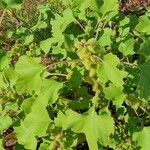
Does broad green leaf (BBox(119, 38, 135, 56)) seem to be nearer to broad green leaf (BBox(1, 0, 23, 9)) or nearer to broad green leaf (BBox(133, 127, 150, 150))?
broad green leaf (BBox(133, 127, 150, 150))

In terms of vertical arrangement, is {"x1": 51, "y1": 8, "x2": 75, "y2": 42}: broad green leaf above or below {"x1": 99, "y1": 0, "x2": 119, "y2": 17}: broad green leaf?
below

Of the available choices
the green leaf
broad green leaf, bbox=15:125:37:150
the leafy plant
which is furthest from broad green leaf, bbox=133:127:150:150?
broad green leaf, bbox=15:125:37:150

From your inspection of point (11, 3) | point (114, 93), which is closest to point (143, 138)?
point (114, 93)

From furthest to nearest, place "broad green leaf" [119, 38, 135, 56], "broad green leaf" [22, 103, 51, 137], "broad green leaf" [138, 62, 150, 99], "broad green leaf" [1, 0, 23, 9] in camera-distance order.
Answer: "broad green leaf" [1, 0, 23, 9], "broad green leaf" [119, 38, 135, 56], "broad green leaf" [22, 103, 51, 137], "broad green leaf" [138, 62, 150, 99]

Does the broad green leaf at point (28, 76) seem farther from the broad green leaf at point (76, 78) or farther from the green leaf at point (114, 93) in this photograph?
the green leaf at point (114, 93)

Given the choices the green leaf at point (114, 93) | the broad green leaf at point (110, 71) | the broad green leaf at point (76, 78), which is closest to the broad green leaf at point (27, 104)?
the broad green leaf at point (76, 78)

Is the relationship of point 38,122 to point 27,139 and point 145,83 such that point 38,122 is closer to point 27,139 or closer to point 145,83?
point 27,139

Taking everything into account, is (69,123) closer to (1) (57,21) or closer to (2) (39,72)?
(2) (39,72)
